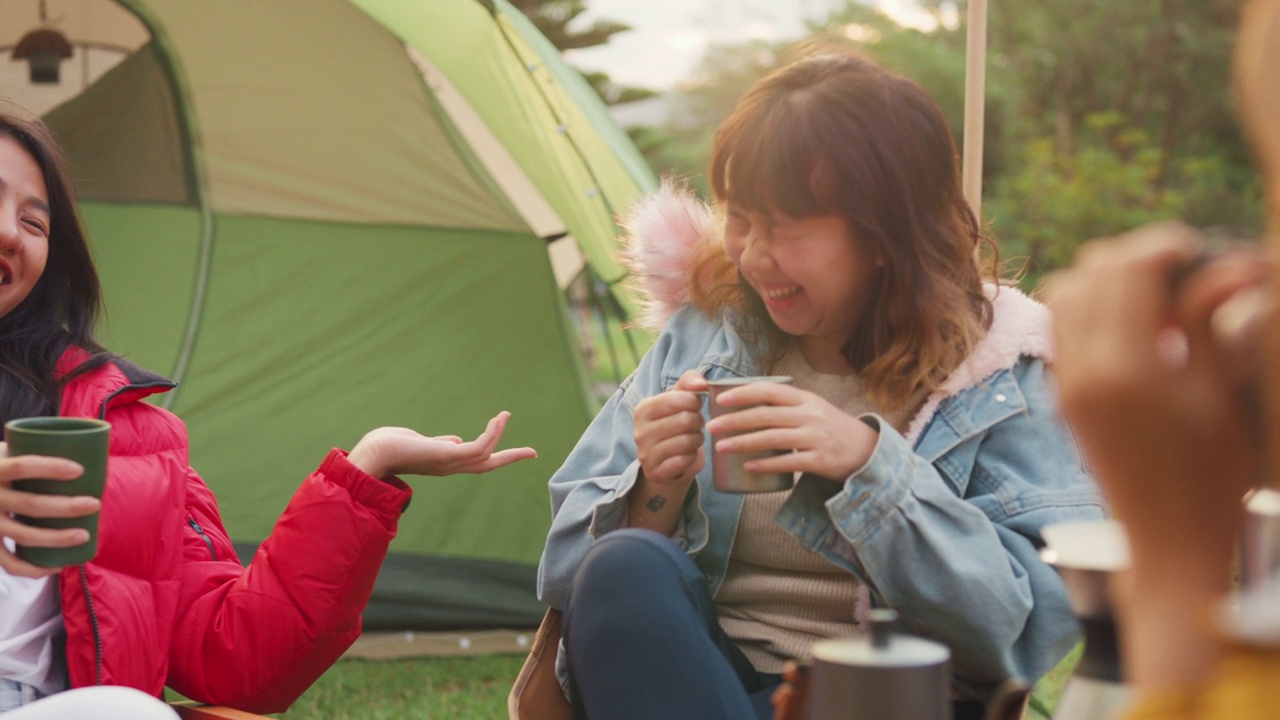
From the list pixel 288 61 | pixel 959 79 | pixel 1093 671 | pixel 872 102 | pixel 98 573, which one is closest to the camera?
pixel 1093 671

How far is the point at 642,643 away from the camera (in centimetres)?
139

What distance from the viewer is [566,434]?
11.7ft

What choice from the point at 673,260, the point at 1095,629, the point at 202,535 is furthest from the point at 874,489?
the point at 202,535

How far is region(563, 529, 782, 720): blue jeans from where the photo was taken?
4.50 ft

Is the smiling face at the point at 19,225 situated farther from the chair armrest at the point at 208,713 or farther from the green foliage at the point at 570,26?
the green foliage at the point at 570,26

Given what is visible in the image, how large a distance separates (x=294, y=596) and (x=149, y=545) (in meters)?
0.18

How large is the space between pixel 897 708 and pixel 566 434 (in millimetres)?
2648

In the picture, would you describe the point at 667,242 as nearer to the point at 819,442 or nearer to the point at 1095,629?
the point at 819,442

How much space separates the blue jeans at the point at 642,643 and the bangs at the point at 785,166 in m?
0.46

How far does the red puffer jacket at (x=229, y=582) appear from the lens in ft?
5.24

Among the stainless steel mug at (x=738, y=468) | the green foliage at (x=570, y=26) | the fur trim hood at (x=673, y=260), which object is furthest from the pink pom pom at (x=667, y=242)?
the green foliage at (x=570, y=26)

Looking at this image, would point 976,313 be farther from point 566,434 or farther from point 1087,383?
point 566,434

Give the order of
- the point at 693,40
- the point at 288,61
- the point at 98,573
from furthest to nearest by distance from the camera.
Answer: the point at 693,40 → the point at 288,61 → the point at 98,573

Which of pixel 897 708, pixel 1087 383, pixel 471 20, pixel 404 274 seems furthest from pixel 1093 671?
pixel 404 274
